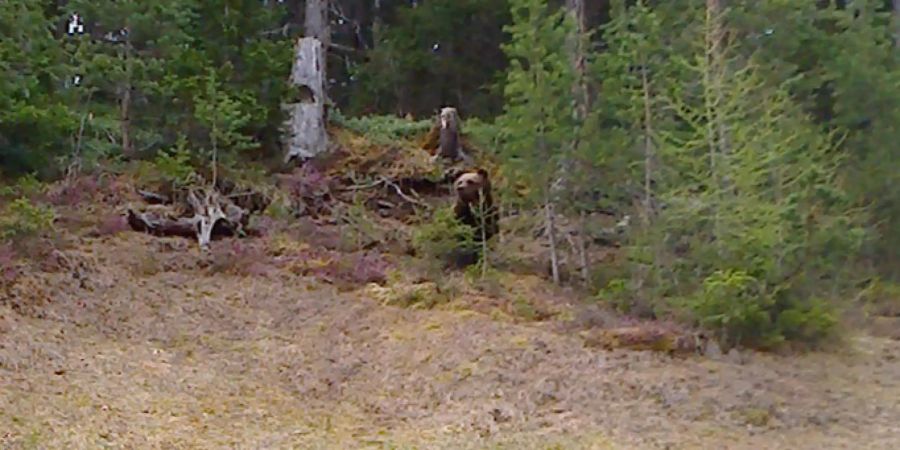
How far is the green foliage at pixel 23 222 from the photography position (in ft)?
33.6

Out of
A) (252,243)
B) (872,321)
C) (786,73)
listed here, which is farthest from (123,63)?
(872,321)

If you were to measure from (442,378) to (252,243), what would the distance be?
490 centimetres

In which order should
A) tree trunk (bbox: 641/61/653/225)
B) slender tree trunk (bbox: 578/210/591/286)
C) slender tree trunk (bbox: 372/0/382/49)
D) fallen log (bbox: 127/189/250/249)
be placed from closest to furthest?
tree trunk (bbox: 641/61/653/225) < slender tree trunk (bbox: 578/210/591/286) < fallen log (bbox: 127/189/250/249) < slender tree trunk (bbox: 372/0/382/49)

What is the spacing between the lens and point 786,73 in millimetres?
14148

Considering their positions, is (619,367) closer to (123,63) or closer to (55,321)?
(55,321)

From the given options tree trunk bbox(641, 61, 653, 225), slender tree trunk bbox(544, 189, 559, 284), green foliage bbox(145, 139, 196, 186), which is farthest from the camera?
green foliage bbox(145, 139, 196, 186)

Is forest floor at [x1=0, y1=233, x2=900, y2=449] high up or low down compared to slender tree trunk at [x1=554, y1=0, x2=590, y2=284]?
down

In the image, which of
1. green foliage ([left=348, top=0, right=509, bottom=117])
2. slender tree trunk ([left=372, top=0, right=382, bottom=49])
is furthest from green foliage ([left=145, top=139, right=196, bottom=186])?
slender tree trunk ([left=372, top=0, right=382, bottom=49])

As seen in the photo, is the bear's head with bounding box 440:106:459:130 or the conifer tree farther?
the bear's head with bounding box 440:106:459:130

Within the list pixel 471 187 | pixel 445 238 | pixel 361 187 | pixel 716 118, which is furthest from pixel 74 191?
pixel 716 118

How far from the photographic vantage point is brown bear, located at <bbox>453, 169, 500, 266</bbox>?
11789 mm

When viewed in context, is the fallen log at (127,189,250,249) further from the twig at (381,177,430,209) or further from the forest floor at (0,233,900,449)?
the twig at (381,177,430,209)

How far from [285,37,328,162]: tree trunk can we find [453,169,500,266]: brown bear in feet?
16.9

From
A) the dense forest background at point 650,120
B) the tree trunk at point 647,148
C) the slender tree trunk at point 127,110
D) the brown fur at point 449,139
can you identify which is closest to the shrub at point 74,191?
the dense forest background at point 650,120
